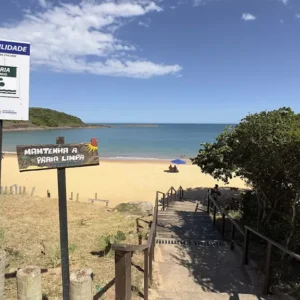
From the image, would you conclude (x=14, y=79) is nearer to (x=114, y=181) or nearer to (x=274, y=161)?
(x=274, y=161)

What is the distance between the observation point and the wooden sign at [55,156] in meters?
2.70

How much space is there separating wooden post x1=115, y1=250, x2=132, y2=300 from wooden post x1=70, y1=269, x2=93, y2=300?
0.50m

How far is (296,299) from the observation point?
4.37 metres

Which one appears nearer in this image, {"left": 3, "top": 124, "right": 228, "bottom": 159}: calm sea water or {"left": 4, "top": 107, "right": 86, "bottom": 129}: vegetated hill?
{"left": 3, "top": 124, "right": 228, "bottom": 159}: calm sea water

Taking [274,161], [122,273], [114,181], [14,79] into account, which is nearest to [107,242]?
[122,273]

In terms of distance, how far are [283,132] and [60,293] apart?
14.3ft

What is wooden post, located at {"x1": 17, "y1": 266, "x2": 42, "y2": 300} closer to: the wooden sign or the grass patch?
the wooden sign

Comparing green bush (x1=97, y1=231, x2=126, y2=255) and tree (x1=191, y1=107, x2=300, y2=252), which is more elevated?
tree (x1=191, y1=107, x2=300, y2=252)

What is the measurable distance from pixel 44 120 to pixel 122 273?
139798 mm

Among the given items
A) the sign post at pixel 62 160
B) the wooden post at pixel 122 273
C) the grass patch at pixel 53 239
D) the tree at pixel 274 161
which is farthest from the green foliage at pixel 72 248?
the tree at pixel 274 161

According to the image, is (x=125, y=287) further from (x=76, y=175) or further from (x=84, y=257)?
(x=76, y=175)

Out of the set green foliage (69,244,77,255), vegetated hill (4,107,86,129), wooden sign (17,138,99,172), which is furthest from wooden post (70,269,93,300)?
vegetated hill (4,107,86,129)

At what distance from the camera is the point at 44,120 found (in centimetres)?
13450

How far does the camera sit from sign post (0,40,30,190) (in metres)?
2.91
